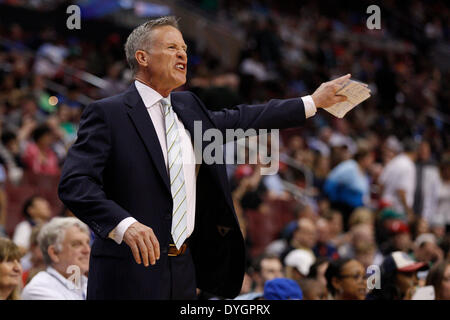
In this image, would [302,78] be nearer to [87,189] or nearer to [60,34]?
[60,34]

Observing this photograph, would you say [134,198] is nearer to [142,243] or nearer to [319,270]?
[142,243]

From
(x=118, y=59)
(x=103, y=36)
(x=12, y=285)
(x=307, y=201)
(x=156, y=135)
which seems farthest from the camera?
(x=103, y=36)

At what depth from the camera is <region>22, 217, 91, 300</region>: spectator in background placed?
11.3 ft

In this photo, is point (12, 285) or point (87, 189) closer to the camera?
point (87, 189)

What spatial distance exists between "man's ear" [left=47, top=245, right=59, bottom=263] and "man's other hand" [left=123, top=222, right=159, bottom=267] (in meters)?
1.42

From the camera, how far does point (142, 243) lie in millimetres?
2201

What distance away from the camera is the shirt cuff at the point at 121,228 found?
225cm

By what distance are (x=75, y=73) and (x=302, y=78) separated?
4997 mm

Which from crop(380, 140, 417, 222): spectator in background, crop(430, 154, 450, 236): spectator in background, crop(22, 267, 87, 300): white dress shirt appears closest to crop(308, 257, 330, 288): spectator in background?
crop(22, 267, 87, 300): white dress shirt

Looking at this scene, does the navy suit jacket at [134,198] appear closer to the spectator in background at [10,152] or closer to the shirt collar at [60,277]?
the shirt collar at [60,277]

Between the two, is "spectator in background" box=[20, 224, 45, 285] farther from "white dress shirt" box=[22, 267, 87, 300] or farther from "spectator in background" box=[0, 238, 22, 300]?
"spectator in background" box=[0, 238, 22, 300]

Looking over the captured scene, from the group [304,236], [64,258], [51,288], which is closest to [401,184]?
[304,236]

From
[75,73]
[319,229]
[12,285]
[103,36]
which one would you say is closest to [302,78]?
[103,36]

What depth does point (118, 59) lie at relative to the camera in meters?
10.9
